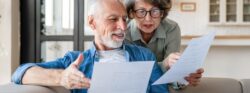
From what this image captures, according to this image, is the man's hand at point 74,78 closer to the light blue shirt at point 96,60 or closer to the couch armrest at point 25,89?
the couch armrest at point 25,89

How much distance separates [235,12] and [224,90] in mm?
2986

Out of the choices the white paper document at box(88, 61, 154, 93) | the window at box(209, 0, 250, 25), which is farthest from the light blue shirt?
the window at box(209, 0, 250, 25)

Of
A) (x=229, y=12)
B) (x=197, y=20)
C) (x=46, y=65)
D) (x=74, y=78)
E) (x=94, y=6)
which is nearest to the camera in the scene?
(x=74, y=78)

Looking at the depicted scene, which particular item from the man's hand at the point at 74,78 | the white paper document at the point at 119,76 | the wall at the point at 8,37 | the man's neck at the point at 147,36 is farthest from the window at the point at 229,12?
the man's hand at the point at 74,78

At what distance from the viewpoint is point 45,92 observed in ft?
3.76

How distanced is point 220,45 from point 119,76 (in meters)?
2.90

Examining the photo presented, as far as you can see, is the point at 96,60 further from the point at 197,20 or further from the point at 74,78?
the point at 197,20

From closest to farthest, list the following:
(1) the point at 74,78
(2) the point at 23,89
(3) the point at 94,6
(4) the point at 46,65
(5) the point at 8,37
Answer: (1) the point at 74,78 → (2) the point at 23,89 → (4) the point at 46,65 → (3) the point at 94,6 → (5) the point at 8,37

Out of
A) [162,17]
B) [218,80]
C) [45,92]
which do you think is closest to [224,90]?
[218,80]

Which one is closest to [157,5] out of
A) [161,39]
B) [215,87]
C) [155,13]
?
[155,13]

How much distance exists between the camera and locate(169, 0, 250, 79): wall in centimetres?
371

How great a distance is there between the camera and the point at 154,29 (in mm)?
1458

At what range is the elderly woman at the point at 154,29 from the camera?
1385 millimetres

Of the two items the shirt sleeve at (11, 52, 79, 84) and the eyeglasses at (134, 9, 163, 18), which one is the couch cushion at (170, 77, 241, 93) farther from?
the shirt sleeve at (11, 52, 79, 84)
